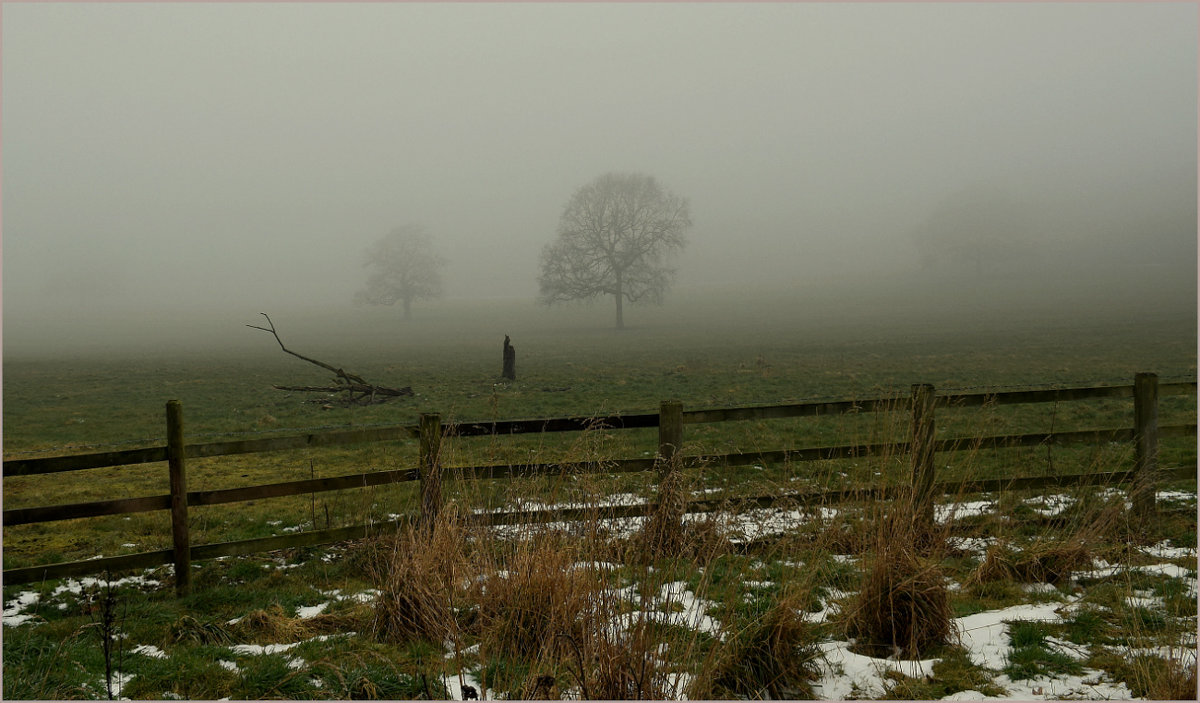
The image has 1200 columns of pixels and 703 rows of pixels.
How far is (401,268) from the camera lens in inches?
3292

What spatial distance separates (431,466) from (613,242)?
5728 cm

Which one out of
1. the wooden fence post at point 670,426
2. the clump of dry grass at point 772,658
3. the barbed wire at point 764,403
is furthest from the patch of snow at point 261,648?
the barbed wire at point 764,403

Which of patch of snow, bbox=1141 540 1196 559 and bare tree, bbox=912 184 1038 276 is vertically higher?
bare tree, bbox=912 184 1038 276

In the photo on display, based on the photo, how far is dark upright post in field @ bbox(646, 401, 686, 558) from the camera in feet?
16.9

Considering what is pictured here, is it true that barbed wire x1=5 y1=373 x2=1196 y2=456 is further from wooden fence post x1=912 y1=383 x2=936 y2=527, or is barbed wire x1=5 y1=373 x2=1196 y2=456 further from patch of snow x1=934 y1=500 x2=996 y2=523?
wooden fence post x1=912 y1=383 x2=936 y2=527

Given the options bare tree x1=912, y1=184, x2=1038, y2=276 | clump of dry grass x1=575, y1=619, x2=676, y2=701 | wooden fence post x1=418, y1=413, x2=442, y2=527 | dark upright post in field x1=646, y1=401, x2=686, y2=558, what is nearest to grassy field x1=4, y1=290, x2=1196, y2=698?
clump of dry grass x1=575, y1=619, x2=676, y2=701

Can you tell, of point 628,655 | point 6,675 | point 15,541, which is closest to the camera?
point 628,655

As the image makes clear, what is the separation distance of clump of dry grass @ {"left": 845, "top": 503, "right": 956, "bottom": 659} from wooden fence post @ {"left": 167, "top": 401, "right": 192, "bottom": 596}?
5344mm

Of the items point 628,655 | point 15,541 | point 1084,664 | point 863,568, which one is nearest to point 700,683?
point 628,655

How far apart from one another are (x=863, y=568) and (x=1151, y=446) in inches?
180

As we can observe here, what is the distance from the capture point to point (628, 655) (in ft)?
10.6

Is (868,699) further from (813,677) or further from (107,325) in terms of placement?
(107,325)

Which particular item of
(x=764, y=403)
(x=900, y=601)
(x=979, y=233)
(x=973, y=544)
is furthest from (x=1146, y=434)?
(x=979, y=233)

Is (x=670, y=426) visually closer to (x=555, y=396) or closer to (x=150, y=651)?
(x=150, y=651)
